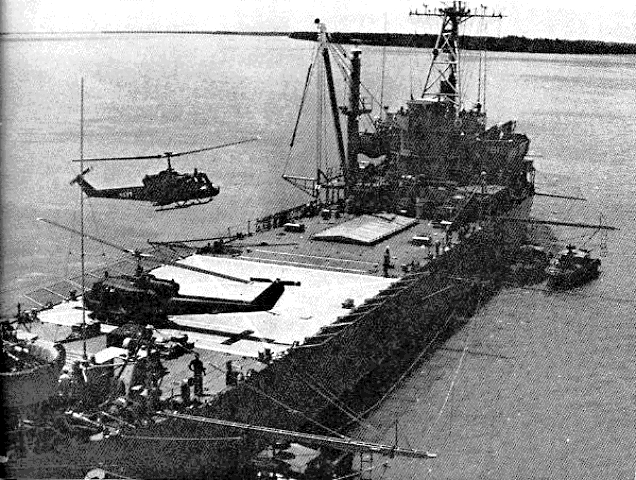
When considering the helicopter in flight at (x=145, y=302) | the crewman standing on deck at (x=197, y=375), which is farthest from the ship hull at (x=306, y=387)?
the helicopter in flight at (x=145, y=302)

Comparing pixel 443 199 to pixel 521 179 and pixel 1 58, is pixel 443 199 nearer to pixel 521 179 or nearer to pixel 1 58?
pixel 521 179

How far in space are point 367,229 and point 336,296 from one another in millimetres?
9932

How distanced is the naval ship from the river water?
6.49 ft

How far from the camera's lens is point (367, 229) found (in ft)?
129

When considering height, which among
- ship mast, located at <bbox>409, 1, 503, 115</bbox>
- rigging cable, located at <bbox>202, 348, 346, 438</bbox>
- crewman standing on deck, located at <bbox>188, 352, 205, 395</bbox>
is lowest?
rigging cable, located at <bbox>202, 348, 346, 438</bbox>

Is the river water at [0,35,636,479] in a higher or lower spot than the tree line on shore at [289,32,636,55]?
lower

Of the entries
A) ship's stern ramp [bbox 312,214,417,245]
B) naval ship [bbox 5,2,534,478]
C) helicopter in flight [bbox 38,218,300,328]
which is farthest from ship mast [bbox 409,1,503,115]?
helicopter in flight [bbox 38,218,300,328]

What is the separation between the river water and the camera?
26.1 metres

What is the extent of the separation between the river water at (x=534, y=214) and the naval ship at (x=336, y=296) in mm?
1977

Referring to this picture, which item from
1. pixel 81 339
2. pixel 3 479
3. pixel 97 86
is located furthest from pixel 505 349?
Result: pixel 97 86

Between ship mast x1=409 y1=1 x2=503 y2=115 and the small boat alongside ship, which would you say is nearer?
the small boat alongside ship

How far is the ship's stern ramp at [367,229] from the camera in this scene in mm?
37438

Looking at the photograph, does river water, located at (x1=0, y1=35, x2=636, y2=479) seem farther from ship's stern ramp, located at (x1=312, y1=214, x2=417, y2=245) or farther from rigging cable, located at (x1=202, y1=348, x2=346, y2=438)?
ship's stern ramp, located at (x1=312, y1=214, x2=417, y2=245)

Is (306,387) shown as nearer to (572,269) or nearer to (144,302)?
(144,302)
